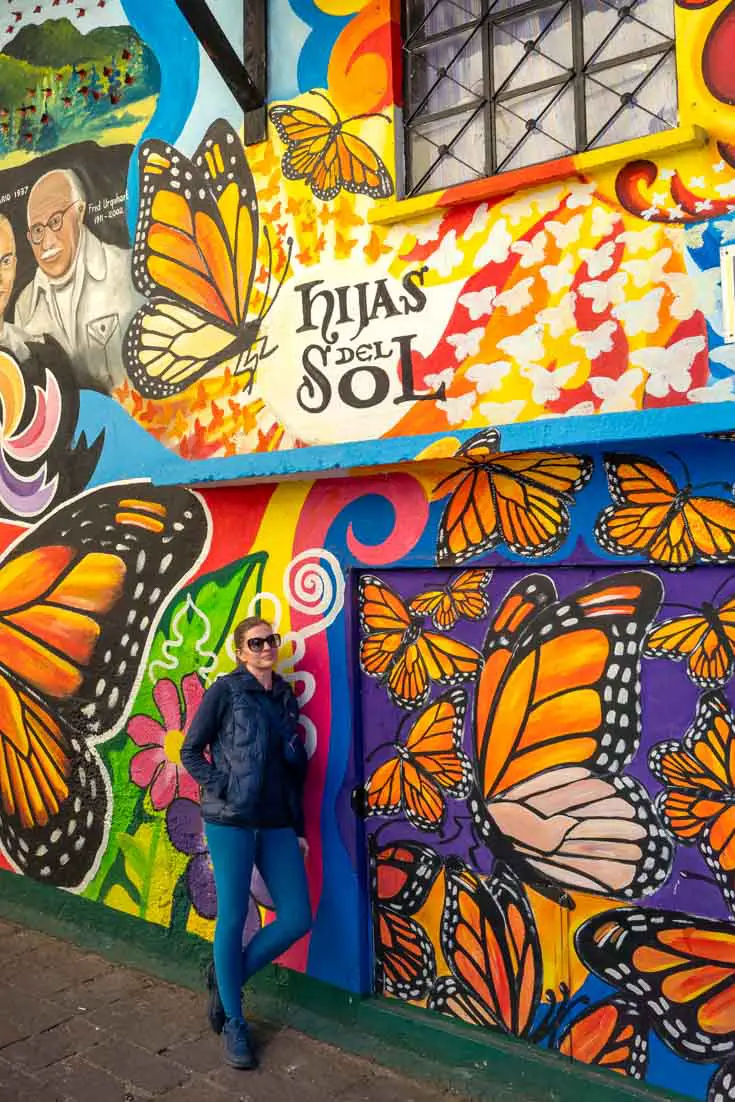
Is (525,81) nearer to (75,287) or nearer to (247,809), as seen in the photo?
(75,287)

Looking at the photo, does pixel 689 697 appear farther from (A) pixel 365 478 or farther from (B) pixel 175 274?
(B) pixel 175 274

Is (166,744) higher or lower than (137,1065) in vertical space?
higher

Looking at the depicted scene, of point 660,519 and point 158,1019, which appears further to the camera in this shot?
point 158,1019

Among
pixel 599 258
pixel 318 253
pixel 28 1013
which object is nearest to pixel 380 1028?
pixel 28 1013

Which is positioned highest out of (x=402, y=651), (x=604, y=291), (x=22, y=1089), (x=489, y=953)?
(x=604, y=291)

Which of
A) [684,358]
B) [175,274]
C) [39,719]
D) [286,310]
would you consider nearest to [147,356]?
[175,274]

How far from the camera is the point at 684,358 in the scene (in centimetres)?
372

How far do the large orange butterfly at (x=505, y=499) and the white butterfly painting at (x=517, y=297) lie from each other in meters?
0.56

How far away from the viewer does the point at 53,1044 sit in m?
4.77

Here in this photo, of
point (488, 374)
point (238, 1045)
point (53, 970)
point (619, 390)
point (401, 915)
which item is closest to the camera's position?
point (619, 390)

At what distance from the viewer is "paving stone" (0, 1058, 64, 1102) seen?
430 cm

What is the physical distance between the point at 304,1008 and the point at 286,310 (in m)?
3.32

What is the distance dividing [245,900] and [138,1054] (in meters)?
0.85

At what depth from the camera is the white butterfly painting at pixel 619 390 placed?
383 centimetres
